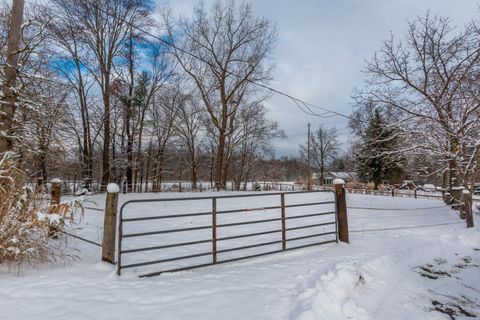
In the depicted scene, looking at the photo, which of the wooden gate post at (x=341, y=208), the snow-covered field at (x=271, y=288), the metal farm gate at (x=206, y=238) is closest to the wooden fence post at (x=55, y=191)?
the snow-covered field at (x=271, y=288)

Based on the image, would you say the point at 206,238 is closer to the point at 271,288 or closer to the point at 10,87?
the point at 271,288

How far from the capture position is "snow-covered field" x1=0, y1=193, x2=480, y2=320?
9.04 ft

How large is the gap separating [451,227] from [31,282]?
31.4 ft

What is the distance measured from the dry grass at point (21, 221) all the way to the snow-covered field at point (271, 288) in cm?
22

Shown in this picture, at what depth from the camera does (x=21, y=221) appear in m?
3.59

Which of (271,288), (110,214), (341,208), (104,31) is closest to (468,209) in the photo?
(341,208)

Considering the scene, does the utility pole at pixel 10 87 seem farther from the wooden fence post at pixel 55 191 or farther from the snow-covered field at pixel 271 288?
the snow-covered field at pixel 271 288

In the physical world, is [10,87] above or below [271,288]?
above

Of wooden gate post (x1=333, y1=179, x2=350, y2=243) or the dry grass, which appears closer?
the dry grass

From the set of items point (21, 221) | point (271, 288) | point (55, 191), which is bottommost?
point (271, 288)

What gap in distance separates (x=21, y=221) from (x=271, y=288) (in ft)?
10.6

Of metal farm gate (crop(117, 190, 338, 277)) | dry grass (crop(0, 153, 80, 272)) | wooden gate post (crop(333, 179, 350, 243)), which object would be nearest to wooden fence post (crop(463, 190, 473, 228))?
metal farm gate (crop(117, 190, 338, 277))

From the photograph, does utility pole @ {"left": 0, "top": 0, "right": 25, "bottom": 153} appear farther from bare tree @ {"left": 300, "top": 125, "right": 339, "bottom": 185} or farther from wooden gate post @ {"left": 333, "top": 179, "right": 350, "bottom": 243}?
bare tree @ {"left": 300, "top": 125, "right": 339, "bottom": 185}

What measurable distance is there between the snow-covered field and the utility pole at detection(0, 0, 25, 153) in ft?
7.21
